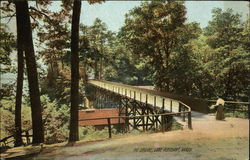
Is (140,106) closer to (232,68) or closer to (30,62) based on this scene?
(232,68)

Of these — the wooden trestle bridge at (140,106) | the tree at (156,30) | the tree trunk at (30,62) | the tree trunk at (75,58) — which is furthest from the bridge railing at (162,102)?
the tree trunk at (30,62)

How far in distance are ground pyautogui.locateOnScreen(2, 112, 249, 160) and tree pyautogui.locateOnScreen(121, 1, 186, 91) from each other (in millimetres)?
14190

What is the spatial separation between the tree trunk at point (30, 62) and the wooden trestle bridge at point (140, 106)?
3205 mm

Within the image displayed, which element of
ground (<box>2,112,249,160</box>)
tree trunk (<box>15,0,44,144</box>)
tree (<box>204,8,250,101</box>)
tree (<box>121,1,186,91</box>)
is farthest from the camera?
tree (<box>121,1,186,91</box>)

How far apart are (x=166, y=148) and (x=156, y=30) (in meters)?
18.9

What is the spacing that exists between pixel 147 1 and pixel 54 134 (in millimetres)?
15644

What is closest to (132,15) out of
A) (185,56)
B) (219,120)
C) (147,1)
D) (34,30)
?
(147,1)

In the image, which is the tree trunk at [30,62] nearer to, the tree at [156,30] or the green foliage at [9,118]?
the green foliage at [9,118]

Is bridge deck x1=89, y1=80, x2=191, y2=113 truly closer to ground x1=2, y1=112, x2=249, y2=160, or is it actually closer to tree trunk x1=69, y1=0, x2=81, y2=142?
ground x1=2, y1=112, x2=249, y2=160

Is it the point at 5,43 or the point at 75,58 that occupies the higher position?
the point at 5,43

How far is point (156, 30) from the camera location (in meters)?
25.8

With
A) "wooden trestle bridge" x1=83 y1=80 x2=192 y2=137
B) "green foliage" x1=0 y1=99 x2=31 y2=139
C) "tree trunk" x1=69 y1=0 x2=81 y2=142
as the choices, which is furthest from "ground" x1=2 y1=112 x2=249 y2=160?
"green foliage" x1=0 y1=99 x2=31 y2=139

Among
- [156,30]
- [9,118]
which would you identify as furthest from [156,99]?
[9,118]

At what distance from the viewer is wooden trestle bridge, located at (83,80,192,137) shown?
15947 millimetres
